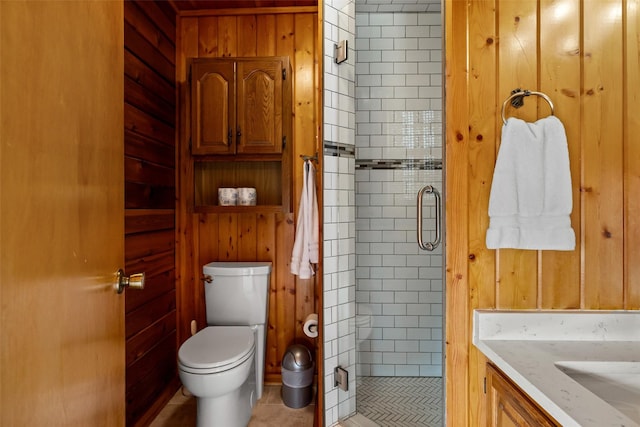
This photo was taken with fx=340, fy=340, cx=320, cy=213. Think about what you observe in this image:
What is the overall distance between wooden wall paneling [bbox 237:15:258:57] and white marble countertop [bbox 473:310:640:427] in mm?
2154

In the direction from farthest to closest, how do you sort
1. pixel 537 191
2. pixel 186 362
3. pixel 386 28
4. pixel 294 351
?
1. pixel 294 351
2. pixel 386 28
3. pixel 186 362
4. pixel 537 191

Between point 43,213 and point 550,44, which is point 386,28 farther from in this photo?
point 43,213

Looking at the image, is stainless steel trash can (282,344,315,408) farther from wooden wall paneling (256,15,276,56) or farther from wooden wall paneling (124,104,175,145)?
wooden wall paneling (256,15,276,56)

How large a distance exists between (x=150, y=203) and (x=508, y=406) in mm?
1990

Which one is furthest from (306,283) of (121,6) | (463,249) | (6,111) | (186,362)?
(6,111)

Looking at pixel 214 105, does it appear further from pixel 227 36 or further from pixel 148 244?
pixel 148 244

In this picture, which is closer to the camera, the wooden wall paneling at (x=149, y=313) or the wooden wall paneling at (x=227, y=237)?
the wooden wall paneling at (x=149, y=313)

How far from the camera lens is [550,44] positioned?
1.14m

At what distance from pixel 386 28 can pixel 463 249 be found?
47.6 inches

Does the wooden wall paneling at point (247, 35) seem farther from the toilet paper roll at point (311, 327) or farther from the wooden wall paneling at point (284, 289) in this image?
the toilet paper roll at point (311, 327)

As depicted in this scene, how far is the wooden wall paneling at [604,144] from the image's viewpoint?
1.13 meters

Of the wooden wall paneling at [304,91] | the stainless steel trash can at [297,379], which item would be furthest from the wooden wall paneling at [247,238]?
the stainless steel trash can at [297,379]

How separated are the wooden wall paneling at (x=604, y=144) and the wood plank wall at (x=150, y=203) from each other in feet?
Result: 6.54

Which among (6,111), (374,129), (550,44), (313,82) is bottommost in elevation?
(6,111)
